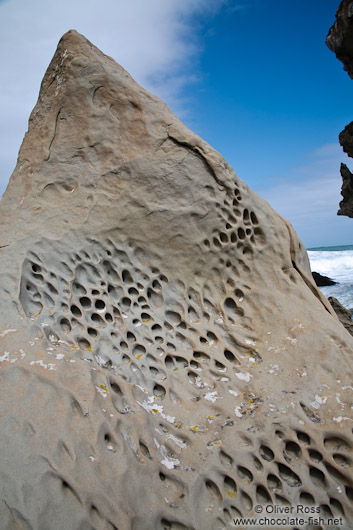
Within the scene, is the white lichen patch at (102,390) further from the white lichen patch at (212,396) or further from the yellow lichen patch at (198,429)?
the white lichen patch at (212,396)

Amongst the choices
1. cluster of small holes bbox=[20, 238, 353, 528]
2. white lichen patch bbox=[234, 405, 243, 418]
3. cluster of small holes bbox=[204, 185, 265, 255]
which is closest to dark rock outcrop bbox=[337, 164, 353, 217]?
cluster of small holes bbox=[204, 185, 265, 255]

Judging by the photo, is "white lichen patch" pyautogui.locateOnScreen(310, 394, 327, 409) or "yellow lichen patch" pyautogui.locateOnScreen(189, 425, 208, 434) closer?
"yellow lichen patch" pyautogui.locateOnScreen(189, 425, 208, 434)

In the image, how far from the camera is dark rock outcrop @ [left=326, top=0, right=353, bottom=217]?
22.2ft

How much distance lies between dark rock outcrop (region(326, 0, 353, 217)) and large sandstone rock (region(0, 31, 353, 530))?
509cm

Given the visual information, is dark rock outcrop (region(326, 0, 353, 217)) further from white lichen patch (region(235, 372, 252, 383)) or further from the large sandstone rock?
white lichen patch (region(235, 372, 252, 383))

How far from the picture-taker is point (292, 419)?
2824 millimetres

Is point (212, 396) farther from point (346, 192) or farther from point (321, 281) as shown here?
point (321, 281)

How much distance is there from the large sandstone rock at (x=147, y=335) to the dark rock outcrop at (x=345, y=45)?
5087mm

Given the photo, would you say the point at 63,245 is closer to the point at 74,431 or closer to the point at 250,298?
the point at 74,431

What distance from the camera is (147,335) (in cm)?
313

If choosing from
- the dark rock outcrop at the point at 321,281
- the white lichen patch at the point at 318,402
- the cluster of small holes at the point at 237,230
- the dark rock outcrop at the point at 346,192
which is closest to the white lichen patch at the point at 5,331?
the cluster of small holes at the point at 237,230

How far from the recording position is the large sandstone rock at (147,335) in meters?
2.18

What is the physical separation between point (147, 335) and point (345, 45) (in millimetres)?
7453

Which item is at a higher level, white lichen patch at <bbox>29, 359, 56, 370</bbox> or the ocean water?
white lichen patch at <bbox>29, 359, 56, 370</bbox>
